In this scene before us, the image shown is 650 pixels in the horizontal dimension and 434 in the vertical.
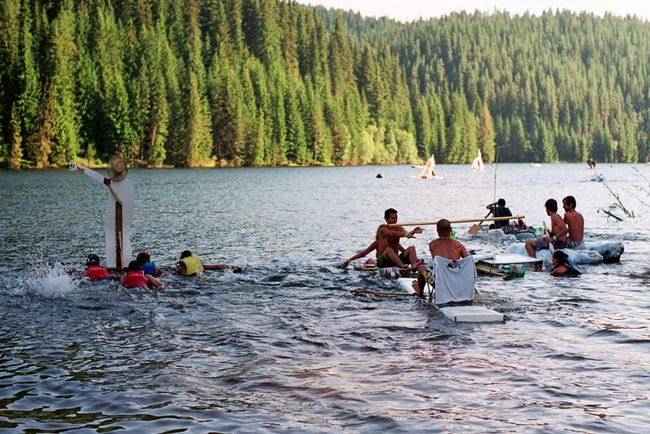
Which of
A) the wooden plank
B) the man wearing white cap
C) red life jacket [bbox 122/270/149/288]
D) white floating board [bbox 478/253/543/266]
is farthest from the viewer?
white floating board [bbox 478/253/543/266]

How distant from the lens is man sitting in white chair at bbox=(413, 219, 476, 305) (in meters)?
15.3

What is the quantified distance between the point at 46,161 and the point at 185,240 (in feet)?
264

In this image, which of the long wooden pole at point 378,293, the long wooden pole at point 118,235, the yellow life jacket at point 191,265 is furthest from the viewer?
the yellow life jacket at point 191,265

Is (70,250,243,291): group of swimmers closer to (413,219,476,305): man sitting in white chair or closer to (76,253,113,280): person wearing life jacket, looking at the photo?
(76,253,113,280): person wearing life jacket

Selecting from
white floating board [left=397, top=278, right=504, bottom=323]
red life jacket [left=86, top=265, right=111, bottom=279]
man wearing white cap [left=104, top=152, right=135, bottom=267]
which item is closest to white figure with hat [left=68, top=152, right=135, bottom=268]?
man wearing white cap [left=104, top=152, right=135, bottom=267]

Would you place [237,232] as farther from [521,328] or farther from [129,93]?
[129,93]

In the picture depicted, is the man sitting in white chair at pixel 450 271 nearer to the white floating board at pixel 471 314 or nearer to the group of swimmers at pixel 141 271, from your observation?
the white floating board at pixel 471 314

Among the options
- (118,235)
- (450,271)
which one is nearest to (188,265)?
(118,235)

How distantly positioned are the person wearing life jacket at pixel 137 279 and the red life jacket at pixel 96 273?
85cm

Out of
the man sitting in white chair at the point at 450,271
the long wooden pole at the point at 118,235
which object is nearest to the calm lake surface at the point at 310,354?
the man sitting in white chair at the point at 450,271

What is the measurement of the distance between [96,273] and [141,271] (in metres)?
1.40

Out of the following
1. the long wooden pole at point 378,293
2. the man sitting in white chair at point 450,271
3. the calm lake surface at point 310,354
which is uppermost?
the man sitting in white chair at point 450,271

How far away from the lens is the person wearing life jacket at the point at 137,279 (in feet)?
59.5

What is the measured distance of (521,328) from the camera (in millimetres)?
14164
